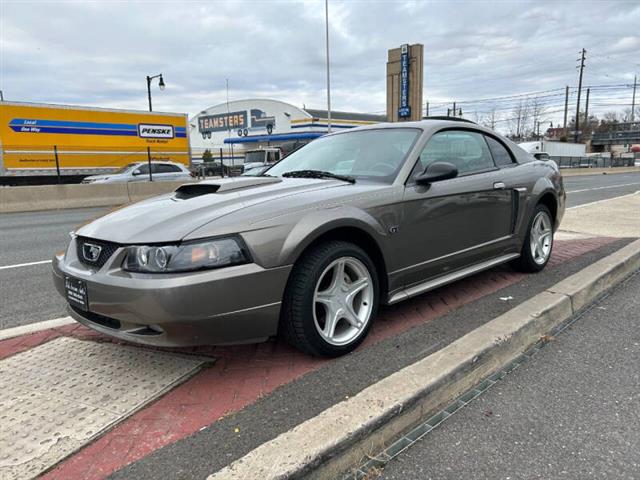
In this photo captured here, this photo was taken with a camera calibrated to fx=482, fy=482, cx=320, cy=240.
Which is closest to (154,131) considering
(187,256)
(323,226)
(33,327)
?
(33,327)

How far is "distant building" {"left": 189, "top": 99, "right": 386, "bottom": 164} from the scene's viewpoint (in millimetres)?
48875

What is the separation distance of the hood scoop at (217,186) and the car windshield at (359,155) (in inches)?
20.4

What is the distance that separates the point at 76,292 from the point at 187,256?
78 cm

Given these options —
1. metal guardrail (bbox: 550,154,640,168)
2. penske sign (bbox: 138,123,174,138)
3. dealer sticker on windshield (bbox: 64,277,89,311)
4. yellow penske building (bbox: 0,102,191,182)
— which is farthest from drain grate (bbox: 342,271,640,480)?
metal guardrail (bbox: 550,154,640,168)

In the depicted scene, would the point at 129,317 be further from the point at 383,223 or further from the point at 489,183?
the point at 489,183

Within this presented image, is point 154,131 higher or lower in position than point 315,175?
higher

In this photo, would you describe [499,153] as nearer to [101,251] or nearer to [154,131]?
[101,251]

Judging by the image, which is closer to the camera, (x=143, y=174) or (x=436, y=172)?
(x=436, y=172)

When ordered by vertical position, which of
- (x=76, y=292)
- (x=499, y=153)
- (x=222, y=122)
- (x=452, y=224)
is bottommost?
(x=76, y=292)

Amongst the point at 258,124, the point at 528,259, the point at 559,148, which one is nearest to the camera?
the point at 528,259

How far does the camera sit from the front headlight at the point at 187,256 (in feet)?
7.95

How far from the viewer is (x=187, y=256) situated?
2.43 m

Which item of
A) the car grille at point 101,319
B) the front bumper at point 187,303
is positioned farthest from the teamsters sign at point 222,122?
the front bumper at point 187,303

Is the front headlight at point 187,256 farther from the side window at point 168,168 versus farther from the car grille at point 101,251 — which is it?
the side window at point 168,168
